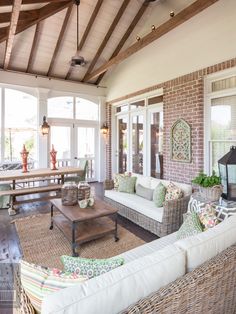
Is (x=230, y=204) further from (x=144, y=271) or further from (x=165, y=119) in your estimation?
(x=165, y=119)

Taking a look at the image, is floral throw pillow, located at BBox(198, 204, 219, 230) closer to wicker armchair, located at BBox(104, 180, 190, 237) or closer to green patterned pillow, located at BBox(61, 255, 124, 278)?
wicker armchair, located at BBox(104, 180, 190, 237)

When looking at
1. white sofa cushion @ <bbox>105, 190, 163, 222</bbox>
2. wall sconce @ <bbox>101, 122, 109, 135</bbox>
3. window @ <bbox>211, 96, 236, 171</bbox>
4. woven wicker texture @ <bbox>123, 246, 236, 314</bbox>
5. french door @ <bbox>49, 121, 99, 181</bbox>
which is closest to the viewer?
woven wicker texture @ <bbox>123, 246, 236, 314</bbox>

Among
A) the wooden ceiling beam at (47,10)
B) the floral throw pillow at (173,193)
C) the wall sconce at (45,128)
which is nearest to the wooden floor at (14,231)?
the floral throw pillow at (173,193)

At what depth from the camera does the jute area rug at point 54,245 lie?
278cm

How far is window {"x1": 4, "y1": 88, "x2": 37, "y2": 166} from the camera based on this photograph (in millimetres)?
6402

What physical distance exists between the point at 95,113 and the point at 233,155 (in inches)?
228

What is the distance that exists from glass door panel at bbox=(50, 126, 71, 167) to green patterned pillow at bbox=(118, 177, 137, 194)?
3462mm

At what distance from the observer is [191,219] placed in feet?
6.68

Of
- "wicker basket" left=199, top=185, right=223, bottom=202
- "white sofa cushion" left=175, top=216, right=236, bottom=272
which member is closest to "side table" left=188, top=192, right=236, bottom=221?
"wicker basket" left=199, top=185, right=223, bottom=202

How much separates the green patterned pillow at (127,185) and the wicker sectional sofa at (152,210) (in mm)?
89

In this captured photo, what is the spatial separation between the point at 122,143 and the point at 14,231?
4.67m

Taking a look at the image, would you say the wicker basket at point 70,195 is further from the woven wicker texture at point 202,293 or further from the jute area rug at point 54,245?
the woven wicker texture at point 202,293

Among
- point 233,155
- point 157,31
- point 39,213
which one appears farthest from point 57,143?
point 233,155

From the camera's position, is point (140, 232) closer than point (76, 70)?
Yes
